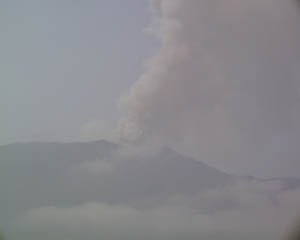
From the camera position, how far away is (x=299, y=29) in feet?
15.5

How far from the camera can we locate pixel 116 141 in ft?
14.5

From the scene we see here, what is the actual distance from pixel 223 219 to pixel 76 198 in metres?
1.56

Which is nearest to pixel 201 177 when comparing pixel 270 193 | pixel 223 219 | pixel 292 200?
pixel 223 219

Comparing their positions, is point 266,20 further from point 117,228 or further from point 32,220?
point 32,220

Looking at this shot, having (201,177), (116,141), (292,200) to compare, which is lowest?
(292,200)

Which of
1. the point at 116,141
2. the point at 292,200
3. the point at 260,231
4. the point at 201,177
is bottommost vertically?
the point at 260,231

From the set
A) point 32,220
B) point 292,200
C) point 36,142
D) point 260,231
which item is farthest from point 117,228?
point 292,200

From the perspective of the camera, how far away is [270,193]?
4516 millimetres

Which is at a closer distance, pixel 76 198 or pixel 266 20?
pixel 76 198

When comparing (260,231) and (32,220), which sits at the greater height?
(32,220)

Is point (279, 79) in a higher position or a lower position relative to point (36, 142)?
higher

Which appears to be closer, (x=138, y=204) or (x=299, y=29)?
(x=138, y=204)

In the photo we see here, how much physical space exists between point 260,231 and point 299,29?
229 centimetres

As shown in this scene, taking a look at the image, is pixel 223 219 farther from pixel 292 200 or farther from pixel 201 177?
pixel 292 200
